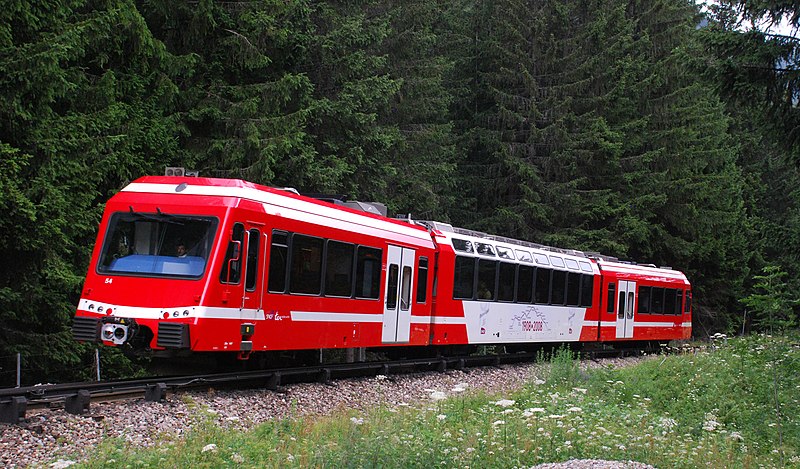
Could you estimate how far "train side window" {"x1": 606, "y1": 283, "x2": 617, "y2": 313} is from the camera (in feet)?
87.8

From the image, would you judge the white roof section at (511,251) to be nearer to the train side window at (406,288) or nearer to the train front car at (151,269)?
the train side window at (406,288)

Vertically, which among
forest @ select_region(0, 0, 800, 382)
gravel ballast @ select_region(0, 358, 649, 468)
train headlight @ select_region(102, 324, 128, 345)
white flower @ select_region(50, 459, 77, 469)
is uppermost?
forest @ select_region(0, 0, 800, 382)

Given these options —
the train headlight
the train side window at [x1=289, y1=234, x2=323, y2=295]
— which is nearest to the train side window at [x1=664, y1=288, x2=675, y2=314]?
the train side window at [x1=289, y1=234, x2=323, y2=295]

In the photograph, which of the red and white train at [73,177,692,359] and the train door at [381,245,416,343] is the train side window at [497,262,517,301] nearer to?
the red and white train at [73,177,692,359]

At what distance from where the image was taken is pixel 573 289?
24.6 metres

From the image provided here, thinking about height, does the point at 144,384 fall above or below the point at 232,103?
below

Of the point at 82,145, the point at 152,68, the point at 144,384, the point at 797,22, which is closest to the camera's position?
the point at 144,384

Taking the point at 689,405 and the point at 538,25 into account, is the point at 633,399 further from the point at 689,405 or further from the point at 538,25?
the point at 538,25

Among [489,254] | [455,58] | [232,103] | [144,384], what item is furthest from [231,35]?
[455,58]

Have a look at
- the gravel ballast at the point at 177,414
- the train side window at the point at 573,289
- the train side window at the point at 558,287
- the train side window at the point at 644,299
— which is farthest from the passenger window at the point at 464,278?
the train side window at the point at 644,299

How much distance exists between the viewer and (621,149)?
35.5m

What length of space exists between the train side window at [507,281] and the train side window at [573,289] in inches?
129

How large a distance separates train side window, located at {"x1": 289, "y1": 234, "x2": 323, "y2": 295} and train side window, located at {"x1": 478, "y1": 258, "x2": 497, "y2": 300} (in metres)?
6.45

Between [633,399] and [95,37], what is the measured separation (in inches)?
441
